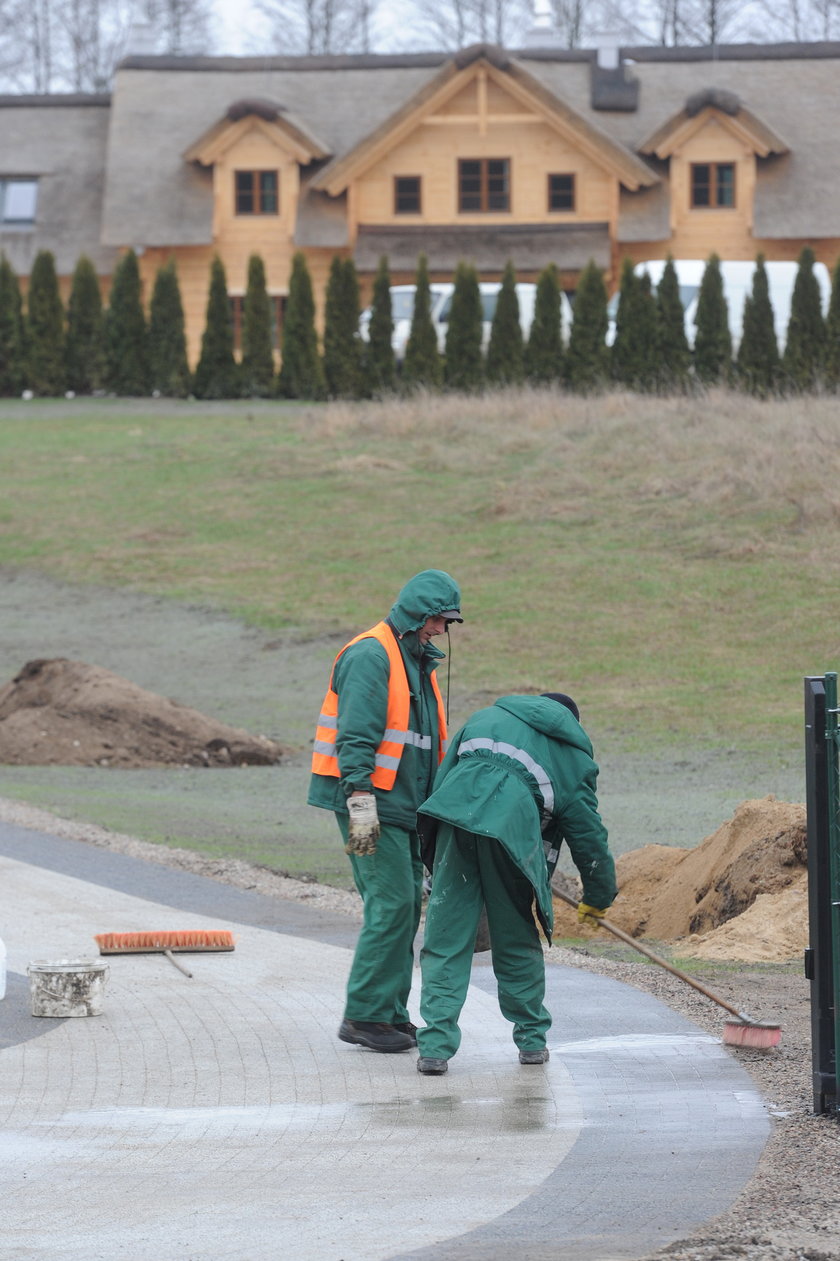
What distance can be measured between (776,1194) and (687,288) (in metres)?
33.9

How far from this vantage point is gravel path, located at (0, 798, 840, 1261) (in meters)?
5.09

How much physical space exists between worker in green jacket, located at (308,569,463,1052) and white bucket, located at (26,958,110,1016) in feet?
3.79

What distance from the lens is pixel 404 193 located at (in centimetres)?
4500

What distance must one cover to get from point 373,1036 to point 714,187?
1566 inches

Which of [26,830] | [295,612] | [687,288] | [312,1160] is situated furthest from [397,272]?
[312,1160]

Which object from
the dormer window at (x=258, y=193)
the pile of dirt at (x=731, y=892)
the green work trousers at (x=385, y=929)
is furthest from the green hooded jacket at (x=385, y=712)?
the dormer window at (x=258, y=193)

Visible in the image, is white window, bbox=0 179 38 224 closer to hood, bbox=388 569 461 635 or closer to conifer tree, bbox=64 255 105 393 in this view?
conifer tree, bbox=64 255 105 393

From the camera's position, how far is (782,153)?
44875 millimetres

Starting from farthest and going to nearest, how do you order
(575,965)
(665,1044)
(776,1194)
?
(575,965), (665,1044), (776,1194)

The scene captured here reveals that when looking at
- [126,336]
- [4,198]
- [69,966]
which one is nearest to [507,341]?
[126,336]

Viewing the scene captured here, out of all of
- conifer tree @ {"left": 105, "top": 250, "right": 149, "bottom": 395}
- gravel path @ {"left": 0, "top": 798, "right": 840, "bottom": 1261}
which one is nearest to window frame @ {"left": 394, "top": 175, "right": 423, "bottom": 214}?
conifer tree @ {"left": 105, "top": 250, "right": 149, "bottom": 395}

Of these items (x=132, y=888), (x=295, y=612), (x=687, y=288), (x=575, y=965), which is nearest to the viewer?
(x=575, y=965)

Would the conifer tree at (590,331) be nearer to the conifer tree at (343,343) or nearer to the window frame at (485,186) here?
the conifer tree at (343,343)

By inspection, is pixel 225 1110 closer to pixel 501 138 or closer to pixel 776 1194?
pixel 776 1194
